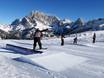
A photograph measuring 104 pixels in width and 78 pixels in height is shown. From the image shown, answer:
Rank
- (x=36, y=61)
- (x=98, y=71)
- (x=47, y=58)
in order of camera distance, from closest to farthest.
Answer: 1. (x=98, y=71)
2. (x=36, y=61)
3. (x=47, y=58)

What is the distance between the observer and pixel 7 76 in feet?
22.8

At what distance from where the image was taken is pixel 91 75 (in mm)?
7719

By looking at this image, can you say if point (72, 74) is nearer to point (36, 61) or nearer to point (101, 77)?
point (101, 77)

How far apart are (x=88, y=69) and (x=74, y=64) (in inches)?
44.9

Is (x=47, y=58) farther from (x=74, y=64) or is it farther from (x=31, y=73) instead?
(x=31, y=73)

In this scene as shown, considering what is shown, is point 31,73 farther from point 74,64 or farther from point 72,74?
point 74,64

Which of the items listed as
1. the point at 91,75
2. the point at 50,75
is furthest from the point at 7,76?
the point at 91,75

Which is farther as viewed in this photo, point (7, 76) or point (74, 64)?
point (74, 64)

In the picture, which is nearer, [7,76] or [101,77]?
[7,76]

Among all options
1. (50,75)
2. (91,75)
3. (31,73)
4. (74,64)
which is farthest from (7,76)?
(74,64)

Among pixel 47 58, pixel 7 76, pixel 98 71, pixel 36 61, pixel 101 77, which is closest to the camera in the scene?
pixel 7 76

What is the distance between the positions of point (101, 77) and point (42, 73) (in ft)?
7.72

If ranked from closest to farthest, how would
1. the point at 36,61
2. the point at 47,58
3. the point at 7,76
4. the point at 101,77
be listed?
1. the point at 7,76
2. the point at 101,77
3. the point at 36,61
4. the point at 47,58

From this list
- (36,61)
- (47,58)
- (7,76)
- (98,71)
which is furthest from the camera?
(47,58)
